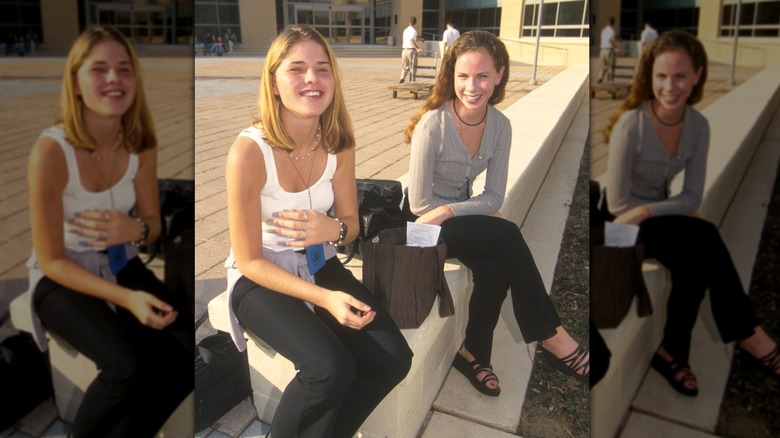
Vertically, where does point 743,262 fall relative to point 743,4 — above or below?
below

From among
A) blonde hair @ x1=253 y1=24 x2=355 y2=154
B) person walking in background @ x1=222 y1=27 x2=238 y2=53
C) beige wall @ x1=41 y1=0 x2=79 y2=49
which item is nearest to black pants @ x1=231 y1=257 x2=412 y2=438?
blonde hair @ x1=253 y1=24 x2=355 y2=154

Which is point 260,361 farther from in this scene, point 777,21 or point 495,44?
point 777,21

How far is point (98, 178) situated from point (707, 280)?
0.51 m

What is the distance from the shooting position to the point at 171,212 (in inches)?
17.1

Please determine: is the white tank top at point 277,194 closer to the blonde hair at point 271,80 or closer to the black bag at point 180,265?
the blonde hair at point 271,80

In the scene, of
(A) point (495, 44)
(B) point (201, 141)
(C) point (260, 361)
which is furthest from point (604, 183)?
(B) point (201, 141)

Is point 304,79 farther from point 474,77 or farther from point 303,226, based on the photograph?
point 474,77

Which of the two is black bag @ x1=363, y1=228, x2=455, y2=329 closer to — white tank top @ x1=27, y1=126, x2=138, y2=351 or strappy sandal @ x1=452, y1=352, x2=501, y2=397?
strappy sandal @ x1=452, y1=352, x2=501, y2=397

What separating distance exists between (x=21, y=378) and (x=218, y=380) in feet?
5.23

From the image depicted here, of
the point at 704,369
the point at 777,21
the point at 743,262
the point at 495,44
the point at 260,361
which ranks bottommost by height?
the point at 260,361

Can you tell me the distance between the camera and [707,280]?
1.55 ft

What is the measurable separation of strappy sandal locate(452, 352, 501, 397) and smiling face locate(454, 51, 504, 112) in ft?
3.60

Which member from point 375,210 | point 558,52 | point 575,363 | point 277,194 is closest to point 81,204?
point 277,194

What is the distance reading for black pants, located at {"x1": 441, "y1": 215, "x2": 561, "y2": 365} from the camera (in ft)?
6.98
